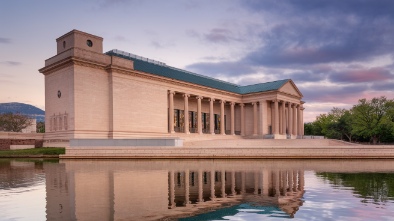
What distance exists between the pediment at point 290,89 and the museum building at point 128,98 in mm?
396

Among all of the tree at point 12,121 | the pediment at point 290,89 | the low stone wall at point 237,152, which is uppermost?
the pediment at point 290,89

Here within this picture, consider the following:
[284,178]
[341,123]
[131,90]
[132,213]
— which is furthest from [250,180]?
[341,123]

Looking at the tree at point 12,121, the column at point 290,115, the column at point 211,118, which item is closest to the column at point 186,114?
the column at point 211,118

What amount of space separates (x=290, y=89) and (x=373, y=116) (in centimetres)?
2690

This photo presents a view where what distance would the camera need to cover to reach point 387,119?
3563 inches

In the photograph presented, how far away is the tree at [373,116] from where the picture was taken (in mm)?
90562

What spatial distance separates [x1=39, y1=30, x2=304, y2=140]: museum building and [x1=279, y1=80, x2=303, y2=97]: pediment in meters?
0.40

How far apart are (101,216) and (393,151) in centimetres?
4233

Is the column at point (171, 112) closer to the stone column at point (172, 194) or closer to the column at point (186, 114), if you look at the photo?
the column at point (186, 114)

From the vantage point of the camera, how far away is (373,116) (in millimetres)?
93062

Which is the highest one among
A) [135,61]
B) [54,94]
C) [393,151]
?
[135,61]

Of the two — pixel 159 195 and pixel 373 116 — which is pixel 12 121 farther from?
pixel 373 116

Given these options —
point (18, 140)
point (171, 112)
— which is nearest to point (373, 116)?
point (171, 112)

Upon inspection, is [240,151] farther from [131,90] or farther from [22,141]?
[22,141]
